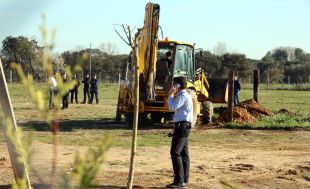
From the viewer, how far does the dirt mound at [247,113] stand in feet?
69.1

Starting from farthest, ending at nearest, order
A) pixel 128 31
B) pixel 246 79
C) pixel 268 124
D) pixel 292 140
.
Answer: pixel 246 79 → pixel 268 124 → pixel 292 140 → pixel 128 31

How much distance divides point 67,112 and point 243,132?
10303 mm

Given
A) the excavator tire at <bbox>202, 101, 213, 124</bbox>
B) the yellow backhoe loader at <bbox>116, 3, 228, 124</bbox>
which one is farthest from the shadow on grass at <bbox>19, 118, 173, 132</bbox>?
the excavator tire at <bbox>202, 101, 213, 124</bbox>

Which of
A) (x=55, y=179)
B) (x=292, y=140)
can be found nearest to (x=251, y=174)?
(x=292, y=140)

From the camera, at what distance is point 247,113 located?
21703 millimetres

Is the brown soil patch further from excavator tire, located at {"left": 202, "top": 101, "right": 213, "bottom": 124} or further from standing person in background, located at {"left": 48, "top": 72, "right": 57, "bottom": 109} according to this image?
standing person in background, located at {"left": 48, "top": 72, "right": 57, "bottom": 109}

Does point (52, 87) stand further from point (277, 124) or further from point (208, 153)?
point (277, 124)

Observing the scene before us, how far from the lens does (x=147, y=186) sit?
972cm

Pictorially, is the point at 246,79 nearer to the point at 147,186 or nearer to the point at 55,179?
the point at 147,186

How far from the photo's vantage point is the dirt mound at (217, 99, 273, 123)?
21047mm

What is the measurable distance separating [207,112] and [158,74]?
243cm

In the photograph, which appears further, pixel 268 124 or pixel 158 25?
Result: pixel 268 124

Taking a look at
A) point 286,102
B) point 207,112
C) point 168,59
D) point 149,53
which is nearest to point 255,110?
point 207,112

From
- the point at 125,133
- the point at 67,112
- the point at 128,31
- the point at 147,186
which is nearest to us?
the point at 128,31
